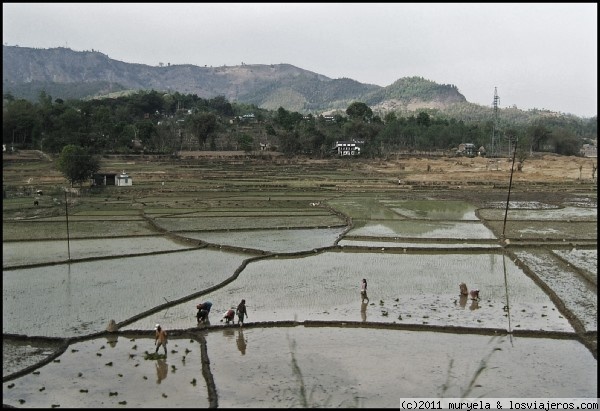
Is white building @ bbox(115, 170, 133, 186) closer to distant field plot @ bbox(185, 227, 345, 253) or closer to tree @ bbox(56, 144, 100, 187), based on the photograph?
tree @ bbox(56, 144, 100, 187)

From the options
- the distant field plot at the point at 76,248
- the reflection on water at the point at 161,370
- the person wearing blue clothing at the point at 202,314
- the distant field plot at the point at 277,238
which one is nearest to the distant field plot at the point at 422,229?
the distant field plot at the point at 277,238

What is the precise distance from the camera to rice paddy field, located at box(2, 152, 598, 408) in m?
11.0

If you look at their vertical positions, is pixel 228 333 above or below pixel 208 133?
below

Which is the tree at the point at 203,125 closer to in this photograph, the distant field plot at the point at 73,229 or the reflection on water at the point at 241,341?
the distant field plot at the point at 73,229

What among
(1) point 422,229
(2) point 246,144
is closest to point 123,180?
(1) point 422,229

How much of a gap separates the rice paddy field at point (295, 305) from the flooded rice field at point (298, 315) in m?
0.06

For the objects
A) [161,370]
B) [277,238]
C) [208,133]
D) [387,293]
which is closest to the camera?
[161,370]

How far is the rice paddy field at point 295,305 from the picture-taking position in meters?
11.0

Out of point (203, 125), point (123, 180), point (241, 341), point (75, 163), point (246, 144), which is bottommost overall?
point (241, 341)

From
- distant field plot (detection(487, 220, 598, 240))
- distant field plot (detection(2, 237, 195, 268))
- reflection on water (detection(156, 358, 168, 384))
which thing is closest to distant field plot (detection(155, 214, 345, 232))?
distant field plot (detection(2, 237, 195, 268))

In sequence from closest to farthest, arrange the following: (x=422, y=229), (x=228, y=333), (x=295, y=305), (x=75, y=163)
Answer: (x=228, y=333) → (x=295, y=305) → (x=422, y=229) → (x=75, y=163)

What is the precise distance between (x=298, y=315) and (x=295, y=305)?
89 centimetres

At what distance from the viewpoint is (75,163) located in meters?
41.8

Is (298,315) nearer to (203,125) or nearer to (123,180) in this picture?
(123,180)
